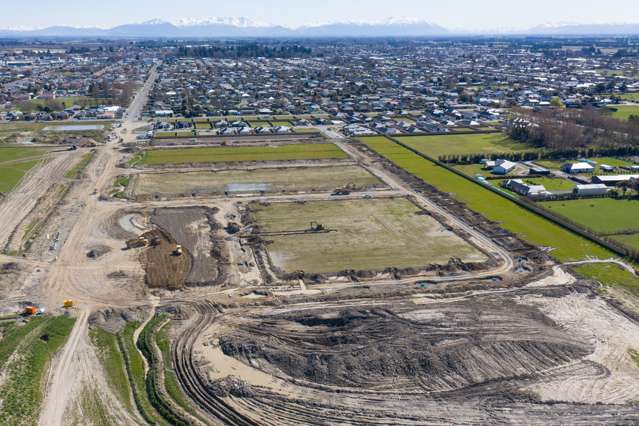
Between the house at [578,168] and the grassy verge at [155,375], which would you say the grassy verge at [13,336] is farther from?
the house at [578,168]

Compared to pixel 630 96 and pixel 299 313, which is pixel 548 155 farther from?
pixel 630 96

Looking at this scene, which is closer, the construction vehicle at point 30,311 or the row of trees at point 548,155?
the construction vehicle at point 30,311

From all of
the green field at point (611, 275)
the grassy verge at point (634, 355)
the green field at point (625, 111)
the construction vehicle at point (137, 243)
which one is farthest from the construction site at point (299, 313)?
the green field at point (625, 111)

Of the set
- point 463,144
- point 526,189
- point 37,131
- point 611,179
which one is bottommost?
point 526,189

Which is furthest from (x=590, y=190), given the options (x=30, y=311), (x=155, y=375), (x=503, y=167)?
(x=30, y=311)

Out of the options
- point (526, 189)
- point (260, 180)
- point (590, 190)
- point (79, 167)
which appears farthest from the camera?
point (79, 167)
